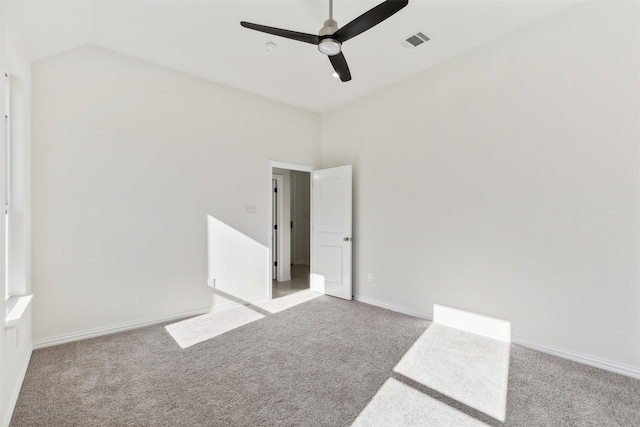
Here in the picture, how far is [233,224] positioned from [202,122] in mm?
1400

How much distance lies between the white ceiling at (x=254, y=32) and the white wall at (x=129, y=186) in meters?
0.32

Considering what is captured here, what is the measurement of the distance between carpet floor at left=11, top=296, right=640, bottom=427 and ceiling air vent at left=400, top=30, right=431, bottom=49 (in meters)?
3.11

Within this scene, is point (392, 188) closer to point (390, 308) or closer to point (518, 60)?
point (390, 308)

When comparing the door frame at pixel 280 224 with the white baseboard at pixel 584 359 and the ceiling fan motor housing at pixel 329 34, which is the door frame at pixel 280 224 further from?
the white baseboard at pixel 584 359

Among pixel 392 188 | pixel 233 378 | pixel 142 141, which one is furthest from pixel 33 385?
pixel 392 188

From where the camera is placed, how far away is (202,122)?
156 inches

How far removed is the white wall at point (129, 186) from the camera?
298 centimetres

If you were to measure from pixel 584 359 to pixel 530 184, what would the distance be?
161 centimetres

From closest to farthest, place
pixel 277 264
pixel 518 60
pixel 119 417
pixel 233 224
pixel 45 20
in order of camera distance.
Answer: pixel 119 417 < pixel 45 20 < pixel 518 60 < pixel 233 224 < pixel 277 264

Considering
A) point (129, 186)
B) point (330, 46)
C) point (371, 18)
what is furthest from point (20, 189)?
point (371, 18)

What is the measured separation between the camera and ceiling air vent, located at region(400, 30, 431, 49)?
3073 mm

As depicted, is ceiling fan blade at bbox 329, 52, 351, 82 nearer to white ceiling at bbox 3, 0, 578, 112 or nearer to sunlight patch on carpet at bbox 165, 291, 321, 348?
white ceiling at bbox 3, 0, 578, 112

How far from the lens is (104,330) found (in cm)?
323

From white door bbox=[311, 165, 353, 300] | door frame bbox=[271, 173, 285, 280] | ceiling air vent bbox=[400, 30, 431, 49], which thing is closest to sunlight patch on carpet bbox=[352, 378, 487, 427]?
white door bbox=[311, 165, 353, 300]
